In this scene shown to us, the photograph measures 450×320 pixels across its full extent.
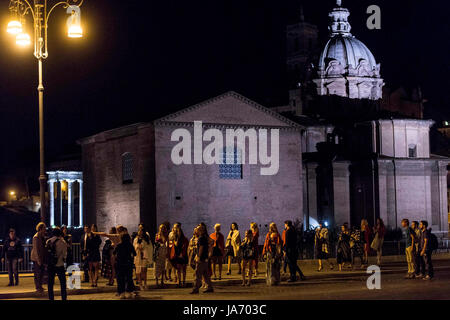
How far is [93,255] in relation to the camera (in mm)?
21172

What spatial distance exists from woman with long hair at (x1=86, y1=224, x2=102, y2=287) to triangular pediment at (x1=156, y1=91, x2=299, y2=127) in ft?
84.5

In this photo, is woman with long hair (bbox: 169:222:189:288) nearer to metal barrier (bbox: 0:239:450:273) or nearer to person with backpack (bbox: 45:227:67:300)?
person with backpack (bbox: 45:227:67:300)

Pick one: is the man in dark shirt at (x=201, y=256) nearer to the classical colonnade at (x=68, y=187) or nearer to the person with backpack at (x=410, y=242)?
the person with backpack at (x=410, y=242)

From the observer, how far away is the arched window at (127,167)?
4953 cm

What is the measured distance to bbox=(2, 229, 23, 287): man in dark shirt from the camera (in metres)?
21.7

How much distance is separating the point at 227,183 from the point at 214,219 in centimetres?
235

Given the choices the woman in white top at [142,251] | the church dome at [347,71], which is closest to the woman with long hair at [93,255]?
the woman in white top at [142,251]

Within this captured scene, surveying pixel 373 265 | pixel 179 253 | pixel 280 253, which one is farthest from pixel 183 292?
pixel 373 265

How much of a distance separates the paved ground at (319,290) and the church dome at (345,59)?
2096 inches

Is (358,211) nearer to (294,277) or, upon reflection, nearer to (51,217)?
(51,217)

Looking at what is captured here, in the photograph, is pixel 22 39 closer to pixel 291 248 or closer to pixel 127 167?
pixel 291 248

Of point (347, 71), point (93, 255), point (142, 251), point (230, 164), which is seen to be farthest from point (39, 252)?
point (347, 71)

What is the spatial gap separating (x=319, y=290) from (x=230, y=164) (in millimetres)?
30256

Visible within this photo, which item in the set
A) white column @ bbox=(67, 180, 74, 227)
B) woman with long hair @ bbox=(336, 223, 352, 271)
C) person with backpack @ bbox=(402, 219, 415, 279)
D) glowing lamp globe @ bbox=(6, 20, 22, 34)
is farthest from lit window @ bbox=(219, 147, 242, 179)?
glowing lamp globe @ bbox=(6, 20, 22, 34)
